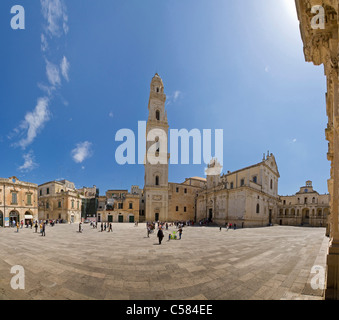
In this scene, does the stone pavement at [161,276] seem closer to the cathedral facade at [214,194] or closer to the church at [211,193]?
the church at [211,193]

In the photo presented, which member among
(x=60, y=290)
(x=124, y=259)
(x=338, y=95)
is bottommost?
(x=124, y=259)

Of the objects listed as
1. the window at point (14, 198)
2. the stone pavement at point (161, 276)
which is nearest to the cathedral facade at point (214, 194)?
the window at point (14, 198)

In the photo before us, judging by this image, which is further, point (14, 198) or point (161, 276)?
point (14, 198)

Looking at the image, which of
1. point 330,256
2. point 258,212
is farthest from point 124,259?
point 258,212

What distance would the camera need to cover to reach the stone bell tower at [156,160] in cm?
3575

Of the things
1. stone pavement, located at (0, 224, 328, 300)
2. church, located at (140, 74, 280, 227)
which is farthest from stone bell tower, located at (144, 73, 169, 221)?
stone pavement, located at (0, 224, 328, 300)

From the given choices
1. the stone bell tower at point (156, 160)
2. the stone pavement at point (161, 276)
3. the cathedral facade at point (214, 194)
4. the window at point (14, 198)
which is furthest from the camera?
the stone bell tower at point (156, 160)

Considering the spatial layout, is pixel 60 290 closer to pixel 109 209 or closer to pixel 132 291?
pixel 132 291

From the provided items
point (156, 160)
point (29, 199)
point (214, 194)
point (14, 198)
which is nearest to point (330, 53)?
point (214, 194)

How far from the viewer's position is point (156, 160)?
37906 millimetres

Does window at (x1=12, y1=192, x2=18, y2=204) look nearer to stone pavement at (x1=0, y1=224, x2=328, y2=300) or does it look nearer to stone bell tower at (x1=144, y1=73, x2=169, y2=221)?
stone bell tower at (x1=144, y1=73, x2=169, y2=221)

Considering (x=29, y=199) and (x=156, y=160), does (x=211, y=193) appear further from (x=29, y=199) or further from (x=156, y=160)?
(x=29, y=199)
